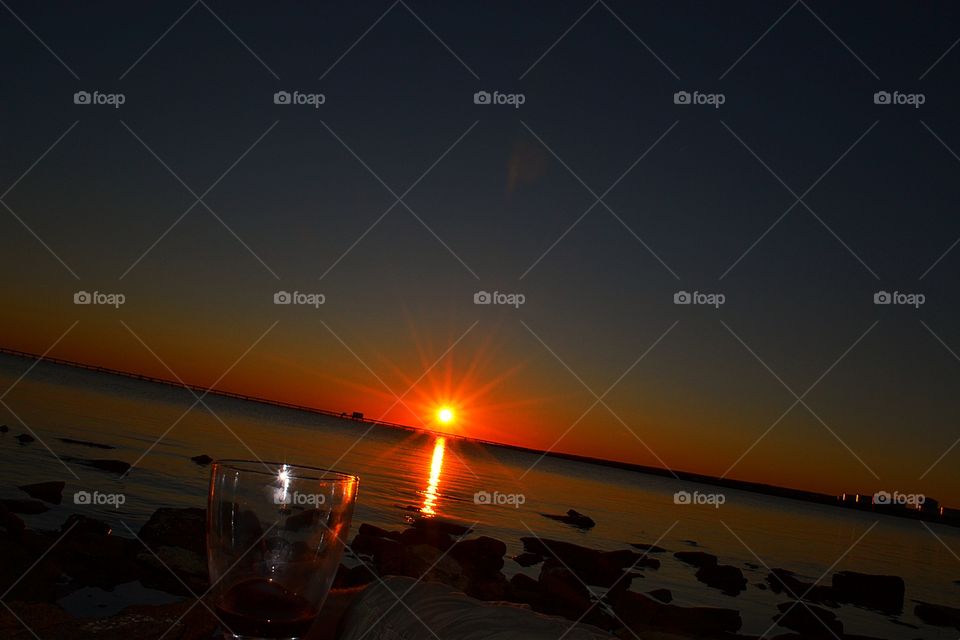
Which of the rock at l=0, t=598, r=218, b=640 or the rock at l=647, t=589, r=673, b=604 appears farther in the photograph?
the rock at l=647, t=589, r=673, b=604

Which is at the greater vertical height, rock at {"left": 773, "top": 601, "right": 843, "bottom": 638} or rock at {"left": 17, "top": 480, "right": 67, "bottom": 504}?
rock at {"left": 17, "top": 480, "right": 67, "bottom": 504}

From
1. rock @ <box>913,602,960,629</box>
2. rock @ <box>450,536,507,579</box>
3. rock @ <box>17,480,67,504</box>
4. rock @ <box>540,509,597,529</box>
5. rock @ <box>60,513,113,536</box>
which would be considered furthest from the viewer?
rock @ <box>540,509,597,529</box>

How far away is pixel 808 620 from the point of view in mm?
11820

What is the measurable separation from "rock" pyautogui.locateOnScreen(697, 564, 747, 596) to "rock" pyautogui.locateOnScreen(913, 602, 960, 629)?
3292mm

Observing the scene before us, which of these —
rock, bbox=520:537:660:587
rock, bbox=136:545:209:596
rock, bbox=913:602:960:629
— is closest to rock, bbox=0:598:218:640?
rock, bbox=136:545:209:596

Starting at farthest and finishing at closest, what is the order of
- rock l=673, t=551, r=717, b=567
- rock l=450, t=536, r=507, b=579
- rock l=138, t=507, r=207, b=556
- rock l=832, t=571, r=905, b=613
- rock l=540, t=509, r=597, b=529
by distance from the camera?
1. rock l=540, t=509, r=597, b=529
2. rock l=673, t=551, r=717, b=567
3. rock l=832, t=571, r=905, b=613
4. rock l=450, t=536, r=507, b=579
5. rock l=138, t=507, r=207, b=556

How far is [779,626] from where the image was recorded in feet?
37.3

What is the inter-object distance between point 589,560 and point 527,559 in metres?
1.25

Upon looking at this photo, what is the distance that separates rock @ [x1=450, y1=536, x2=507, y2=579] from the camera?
10.7 m

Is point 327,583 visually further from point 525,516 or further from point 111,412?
point 111,412

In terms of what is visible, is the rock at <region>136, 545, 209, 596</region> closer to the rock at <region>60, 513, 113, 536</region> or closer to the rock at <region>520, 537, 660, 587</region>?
the rock at <region>60, 513, 113, 536</region>

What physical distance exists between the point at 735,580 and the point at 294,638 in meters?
15.0

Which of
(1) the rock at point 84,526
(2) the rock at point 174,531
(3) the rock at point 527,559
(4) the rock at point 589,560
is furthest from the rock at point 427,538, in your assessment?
(1) the rock at point 84,526

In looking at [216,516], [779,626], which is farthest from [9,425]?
[216,516]
